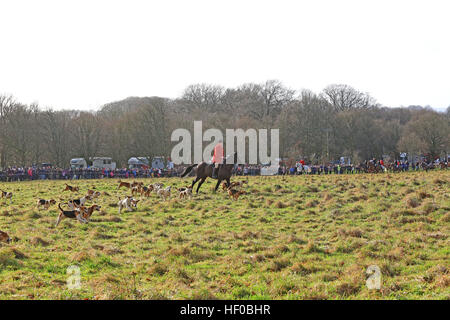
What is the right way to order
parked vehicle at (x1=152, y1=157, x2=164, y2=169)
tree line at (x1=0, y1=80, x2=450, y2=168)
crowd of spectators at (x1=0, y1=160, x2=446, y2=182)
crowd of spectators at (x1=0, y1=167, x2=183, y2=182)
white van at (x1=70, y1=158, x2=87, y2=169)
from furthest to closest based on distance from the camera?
white van at (x1=70, y1=158, x2=87, y2=169)
parked vehicle at (x1=152, y1=157, x2=164, y2=169)
tree line at (x1=0, y1=80, x2=450, y2=168)
crowd of spectators at (x1=0, y1=160, x2=446, y2=182)
crowd of spectators at (x1=0, y1=167, x2=183, y2=182)

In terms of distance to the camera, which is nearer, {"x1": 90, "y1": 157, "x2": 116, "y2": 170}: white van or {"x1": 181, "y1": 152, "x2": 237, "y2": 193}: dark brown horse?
{"x1": 181, "y1": 152, "x2": 237, "y2": 193}: dark brown horse

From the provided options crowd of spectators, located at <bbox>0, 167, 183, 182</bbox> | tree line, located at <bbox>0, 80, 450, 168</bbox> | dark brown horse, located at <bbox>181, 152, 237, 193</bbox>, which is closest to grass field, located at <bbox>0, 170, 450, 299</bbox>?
dark brown horse, located at <bbox>181, 152, 237, 193</bbox>

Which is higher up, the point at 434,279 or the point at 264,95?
the point at 264,95

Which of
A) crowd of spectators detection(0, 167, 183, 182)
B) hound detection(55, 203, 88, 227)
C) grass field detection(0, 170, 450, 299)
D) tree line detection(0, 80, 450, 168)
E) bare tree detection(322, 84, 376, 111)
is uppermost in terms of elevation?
bare tree detection(322, 84, 376, 111)

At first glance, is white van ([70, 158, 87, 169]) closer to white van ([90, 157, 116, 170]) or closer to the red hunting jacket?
white van ([90, 157, 116, 170])

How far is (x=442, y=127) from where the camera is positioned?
58156mm

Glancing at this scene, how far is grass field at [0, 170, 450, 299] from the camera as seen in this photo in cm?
644

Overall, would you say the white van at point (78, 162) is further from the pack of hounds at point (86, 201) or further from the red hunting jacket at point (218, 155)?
the red hunting jacket at point (218, 155)

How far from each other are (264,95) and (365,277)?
230 ft

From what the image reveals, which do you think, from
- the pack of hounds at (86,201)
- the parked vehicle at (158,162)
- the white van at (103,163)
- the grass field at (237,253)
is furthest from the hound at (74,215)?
the white van at (103,163)

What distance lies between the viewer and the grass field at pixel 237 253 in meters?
6.44
